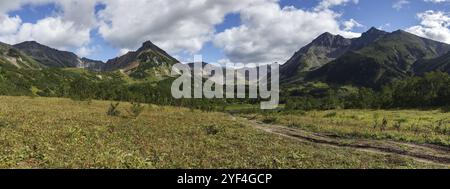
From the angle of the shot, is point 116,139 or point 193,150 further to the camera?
point 116,139

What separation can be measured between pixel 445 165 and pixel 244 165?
50.1ft

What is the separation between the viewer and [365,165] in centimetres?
2619

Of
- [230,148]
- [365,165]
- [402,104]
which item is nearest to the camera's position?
[365,165]

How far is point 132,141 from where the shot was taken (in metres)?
32.3
